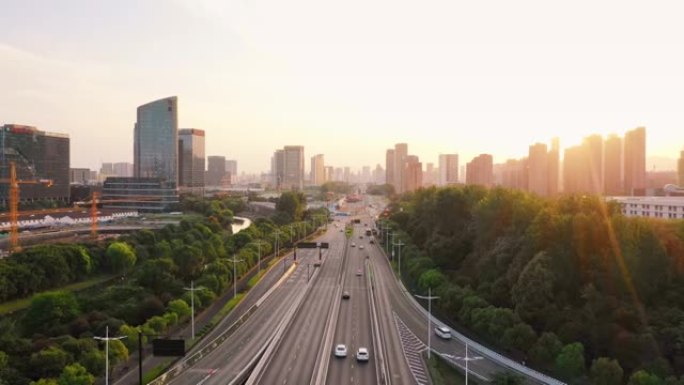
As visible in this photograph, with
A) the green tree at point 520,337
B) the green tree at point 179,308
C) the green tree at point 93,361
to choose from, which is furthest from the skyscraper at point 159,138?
the green tree at point 520,337

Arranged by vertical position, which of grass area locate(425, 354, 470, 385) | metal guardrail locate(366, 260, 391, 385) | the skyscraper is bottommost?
grass area locate(425, 354, 470, 385)

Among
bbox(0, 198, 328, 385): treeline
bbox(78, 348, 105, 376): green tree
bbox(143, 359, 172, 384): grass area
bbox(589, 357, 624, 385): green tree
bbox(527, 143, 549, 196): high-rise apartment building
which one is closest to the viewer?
bbox(589, 357, 624, 385): green tree

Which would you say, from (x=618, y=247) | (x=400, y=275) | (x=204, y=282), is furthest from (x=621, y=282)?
(x=204, y=282)

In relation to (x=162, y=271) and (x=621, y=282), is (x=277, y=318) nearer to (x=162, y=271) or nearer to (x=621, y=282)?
(x=162, y=271)

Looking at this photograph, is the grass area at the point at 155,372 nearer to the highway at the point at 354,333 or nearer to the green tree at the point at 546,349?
the highway at the point at 354,333

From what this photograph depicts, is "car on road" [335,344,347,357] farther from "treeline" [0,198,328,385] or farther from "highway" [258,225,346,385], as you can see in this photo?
"treeline" [0,198,328,385]

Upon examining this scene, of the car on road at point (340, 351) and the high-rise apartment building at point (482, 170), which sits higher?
the high-rise apartment building at point (482, 170)

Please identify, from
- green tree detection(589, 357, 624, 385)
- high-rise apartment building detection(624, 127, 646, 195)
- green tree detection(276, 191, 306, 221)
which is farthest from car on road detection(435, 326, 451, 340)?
green tree detection(276, 191, 306, 221)
